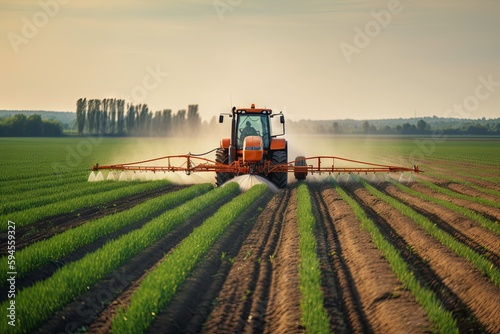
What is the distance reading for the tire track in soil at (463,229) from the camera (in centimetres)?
925

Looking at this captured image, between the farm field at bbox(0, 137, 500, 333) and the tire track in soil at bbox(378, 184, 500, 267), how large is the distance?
0.03m

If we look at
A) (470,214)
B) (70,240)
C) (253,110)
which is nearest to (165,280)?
(70,240)

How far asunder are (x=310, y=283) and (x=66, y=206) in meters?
8.14

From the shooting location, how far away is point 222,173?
18016 millimetres

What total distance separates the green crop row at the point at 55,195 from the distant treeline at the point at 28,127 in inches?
2979

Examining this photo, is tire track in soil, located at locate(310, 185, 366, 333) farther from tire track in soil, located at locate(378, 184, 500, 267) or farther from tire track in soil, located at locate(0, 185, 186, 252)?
tire track in soil, located at locate(0, 185, 186, 252)

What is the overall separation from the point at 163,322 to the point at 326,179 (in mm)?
15573

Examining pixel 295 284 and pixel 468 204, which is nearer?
pixel 295 284

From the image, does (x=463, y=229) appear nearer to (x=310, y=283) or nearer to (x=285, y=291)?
(x=310, y=283)

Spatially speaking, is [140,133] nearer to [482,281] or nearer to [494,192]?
[494,192]

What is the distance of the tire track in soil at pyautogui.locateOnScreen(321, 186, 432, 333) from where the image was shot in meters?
5.78

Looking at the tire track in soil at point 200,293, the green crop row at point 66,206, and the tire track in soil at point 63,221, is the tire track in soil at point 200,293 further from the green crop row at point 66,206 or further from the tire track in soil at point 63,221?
the green crop row at point 66,206

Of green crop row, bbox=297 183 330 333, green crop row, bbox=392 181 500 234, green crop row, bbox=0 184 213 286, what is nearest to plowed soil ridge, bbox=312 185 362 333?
green crop row, bbox=297 183 330 333

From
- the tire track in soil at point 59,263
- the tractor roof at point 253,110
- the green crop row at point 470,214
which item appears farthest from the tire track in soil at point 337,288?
the tractor roof at point 253,110
